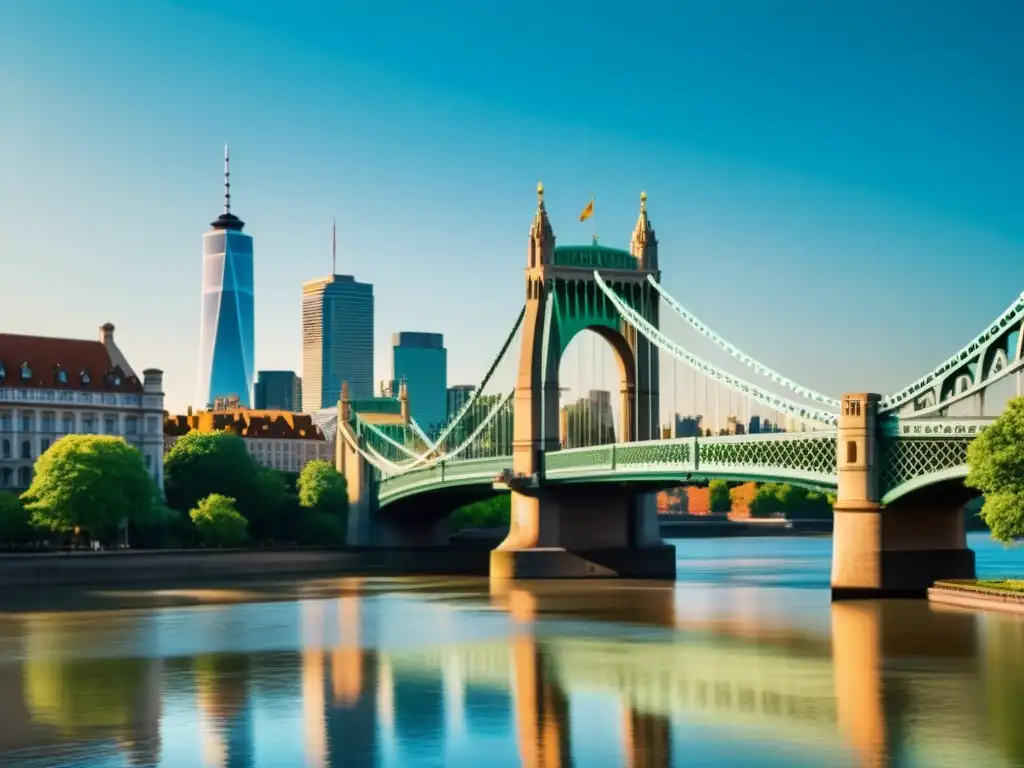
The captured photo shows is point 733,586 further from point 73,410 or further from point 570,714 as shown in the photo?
point 73,410

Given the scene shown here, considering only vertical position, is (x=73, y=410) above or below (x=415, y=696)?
above

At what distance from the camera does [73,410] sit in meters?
130

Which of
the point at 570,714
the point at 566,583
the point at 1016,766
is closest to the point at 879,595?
the point at 566,583

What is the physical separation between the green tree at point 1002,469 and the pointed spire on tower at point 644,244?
40.3m

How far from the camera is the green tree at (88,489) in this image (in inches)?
3930

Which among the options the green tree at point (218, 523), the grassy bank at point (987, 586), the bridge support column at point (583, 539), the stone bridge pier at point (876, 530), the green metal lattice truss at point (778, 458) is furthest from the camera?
the green tree at point (218, 523)

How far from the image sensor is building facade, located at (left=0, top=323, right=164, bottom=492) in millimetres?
126750

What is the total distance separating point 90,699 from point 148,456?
295ft

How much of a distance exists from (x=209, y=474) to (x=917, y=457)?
62954mm

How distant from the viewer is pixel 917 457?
6812cm

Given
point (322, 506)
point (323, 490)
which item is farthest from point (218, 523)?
point (323, 490)

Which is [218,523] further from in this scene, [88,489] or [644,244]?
[644,244]

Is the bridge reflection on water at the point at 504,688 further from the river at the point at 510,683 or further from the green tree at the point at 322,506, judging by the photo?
the green tree at the point at 322,506

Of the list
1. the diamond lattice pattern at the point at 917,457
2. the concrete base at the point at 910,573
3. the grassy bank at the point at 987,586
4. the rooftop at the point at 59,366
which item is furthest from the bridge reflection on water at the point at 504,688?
the rooftop at the point at 59,366
